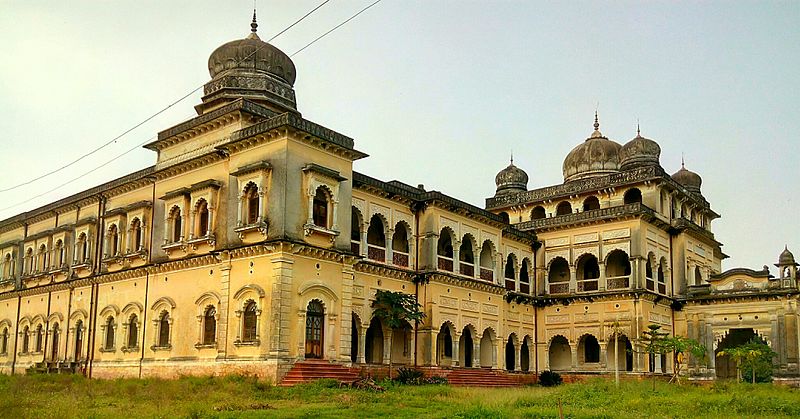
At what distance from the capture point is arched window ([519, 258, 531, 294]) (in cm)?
3805

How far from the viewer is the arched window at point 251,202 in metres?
25.4

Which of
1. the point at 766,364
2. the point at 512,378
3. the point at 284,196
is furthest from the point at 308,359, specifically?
the point at 766,364

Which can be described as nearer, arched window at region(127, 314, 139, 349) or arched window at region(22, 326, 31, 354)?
arched window at region(127, 314, 139, 349)

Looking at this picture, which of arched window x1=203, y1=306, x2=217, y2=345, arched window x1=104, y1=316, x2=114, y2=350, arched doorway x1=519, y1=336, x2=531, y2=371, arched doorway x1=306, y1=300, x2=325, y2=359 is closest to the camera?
arched doorway x1=306, y1=300, x2=325, y2=359

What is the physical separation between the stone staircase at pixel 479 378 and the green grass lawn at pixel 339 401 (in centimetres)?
558

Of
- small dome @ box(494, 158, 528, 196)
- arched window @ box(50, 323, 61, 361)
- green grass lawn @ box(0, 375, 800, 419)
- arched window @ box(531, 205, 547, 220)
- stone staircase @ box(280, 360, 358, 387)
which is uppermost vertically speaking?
small dome @ box(494, 158, 528, 196)

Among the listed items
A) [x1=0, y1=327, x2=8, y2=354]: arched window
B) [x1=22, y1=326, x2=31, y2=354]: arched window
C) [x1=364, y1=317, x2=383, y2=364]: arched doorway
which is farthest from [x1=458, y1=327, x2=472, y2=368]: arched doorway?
[x1=0, y1=327, x2=8, y2=354]: arched window

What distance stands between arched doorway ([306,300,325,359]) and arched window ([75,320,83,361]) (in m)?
12.7

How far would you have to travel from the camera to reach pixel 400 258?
30.8m

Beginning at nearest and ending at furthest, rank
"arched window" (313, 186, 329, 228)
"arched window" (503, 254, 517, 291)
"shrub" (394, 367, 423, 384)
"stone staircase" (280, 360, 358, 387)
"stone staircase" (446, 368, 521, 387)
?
"stone staircase" (280, 360, 358, 387), "arched window" (313, 186, 329, 228), "shrub" (394, 367, 423, 384), "stone staircase" (446, 368, 521, 387), "arched window" (503, 254, 517, 291)

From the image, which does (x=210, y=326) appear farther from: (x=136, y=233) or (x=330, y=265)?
(x=136, y=233)

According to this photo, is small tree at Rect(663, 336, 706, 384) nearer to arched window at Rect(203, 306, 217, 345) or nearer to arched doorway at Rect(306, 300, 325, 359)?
arched doorway at Rect(306, 300, 325, 359)

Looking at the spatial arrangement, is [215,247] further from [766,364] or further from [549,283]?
[766,364]

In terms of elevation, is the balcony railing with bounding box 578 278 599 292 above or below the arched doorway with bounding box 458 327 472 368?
above
